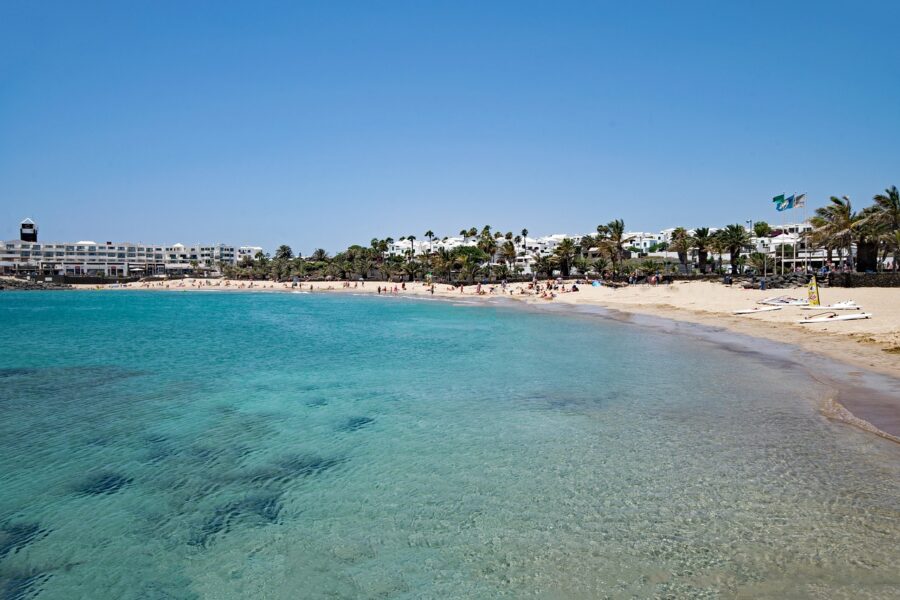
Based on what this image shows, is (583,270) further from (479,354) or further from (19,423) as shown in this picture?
(19,423)

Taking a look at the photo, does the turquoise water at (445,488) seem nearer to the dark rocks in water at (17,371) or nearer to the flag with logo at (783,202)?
the dark rocks in water at (17,371)

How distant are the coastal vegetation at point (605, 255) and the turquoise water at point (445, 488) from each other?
35420 millimetres

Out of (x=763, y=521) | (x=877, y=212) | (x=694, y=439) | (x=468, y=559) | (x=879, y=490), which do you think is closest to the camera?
(x=468, y=559)

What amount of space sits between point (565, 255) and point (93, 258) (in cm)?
14682

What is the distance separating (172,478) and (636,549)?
671cm

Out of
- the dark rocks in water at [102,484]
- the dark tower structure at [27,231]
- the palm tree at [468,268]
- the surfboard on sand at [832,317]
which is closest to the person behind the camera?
the dark rocks in water at [102,484]

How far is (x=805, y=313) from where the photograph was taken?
27.1 m

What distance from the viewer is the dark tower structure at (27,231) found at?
160 meters

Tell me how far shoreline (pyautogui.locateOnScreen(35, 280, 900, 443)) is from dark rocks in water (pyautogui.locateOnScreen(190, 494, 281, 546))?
33.0 ft

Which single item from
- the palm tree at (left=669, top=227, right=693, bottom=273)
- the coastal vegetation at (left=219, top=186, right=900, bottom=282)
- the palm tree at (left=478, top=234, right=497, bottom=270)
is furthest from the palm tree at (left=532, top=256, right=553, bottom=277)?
the palm tree at (left=669, top=227, right=693, bottom=273)

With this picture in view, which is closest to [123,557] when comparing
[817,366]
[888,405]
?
[888,405]

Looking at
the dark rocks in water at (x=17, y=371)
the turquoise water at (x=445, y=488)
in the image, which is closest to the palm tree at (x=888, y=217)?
the turquoise water at (x=445, y=488)

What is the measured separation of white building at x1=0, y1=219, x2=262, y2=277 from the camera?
5851 inches

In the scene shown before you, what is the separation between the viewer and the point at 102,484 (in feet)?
26.3
